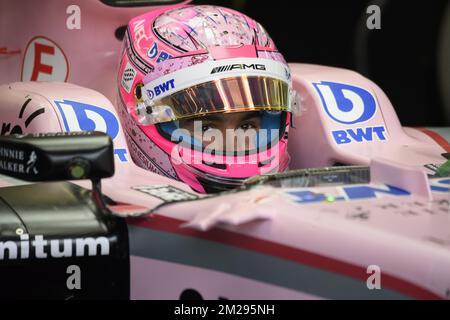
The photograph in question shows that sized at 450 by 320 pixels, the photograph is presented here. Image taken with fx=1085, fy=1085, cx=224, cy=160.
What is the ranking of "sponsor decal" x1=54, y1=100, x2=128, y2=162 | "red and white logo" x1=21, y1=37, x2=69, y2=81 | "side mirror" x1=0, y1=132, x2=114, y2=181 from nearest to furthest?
"side mirror" x1=0, y1=132, x2=114, y2=181 → "sponsor decal" x1=54, y1=100, x2=128, y2=162 → "red and white logo" x1=21, y1=37, x2=69, y2=81

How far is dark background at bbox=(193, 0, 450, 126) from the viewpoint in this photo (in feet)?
14.9

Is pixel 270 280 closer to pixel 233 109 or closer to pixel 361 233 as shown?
pixel 361 233

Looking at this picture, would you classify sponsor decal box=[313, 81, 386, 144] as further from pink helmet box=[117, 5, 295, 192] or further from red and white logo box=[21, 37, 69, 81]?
red and white logo box=[21, 37, 69, 81]

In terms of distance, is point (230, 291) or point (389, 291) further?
point (230, 291)

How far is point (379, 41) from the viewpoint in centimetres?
462

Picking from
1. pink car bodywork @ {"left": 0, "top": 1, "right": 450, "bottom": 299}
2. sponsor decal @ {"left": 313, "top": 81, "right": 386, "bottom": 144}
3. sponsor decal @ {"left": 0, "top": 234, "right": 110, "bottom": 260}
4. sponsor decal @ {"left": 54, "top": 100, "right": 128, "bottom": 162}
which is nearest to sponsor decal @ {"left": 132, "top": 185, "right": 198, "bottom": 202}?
pink car bodywork @ {"left": 0, "top": 1, "right": 450, "bottom": 299}

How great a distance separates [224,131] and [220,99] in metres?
0.11

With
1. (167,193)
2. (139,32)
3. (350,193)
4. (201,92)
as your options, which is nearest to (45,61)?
(139,32)

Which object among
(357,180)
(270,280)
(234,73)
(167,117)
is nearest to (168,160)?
(167,117)

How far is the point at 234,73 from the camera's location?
2.94 m

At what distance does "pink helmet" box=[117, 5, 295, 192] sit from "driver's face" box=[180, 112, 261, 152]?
17 millimetres
